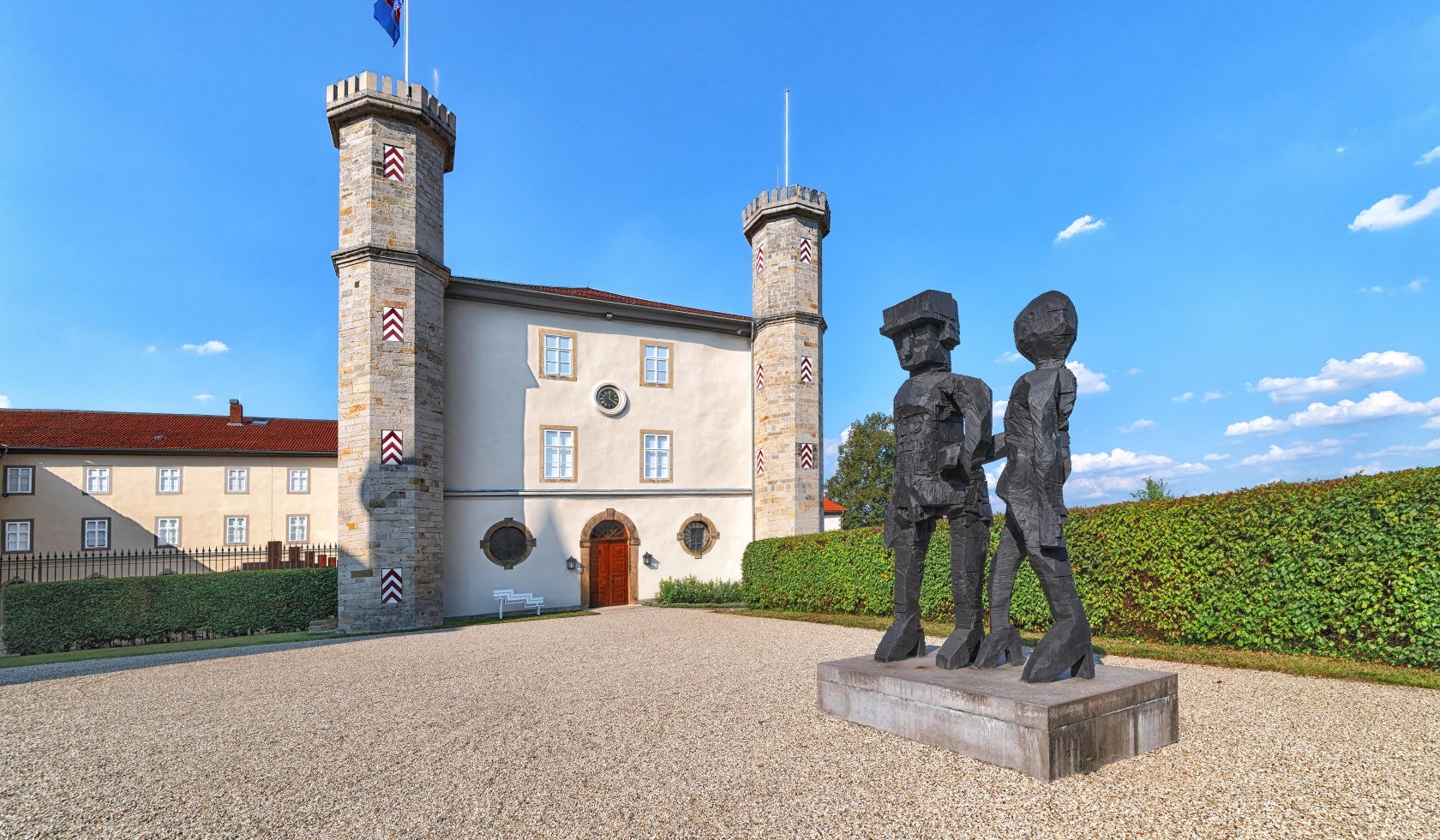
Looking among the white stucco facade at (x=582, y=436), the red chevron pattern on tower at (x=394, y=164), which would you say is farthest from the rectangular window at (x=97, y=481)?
the red chevron pattern on tower at (x=394, y=164)

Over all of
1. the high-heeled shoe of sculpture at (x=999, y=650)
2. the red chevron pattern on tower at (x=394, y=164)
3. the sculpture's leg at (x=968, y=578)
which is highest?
the red chevron pattern on tower at (x=394, y=164)

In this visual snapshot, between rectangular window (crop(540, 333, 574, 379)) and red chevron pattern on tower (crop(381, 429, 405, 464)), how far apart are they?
15.4 feet

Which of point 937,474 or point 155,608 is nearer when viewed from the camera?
point 937,474

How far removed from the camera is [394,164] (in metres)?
16.1

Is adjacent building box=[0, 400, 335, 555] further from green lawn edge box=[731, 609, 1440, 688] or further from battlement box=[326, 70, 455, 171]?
green lawn edge box=[731, 609, 1440, 688]

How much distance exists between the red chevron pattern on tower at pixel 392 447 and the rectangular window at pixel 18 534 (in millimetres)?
22966

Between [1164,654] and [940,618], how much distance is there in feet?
13.7

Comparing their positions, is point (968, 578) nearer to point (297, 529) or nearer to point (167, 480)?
point (297, 529)

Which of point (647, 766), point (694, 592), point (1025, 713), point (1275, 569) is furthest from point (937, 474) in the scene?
point (694, 592)

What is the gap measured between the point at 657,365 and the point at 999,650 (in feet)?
52.8

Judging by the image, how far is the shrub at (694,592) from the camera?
759 inches

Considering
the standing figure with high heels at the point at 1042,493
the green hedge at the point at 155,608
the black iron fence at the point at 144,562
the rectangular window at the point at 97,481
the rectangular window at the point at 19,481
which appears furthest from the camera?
the rectangular window at the point at 97,481

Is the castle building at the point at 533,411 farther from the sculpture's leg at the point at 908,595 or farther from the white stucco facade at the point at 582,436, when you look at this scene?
the sculpture's leg at the point at 908,595

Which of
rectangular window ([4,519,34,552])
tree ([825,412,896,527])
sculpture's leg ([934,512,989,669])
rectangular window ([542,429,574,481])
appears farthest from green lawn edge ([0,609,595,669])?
tree ([825,412,896,527])
